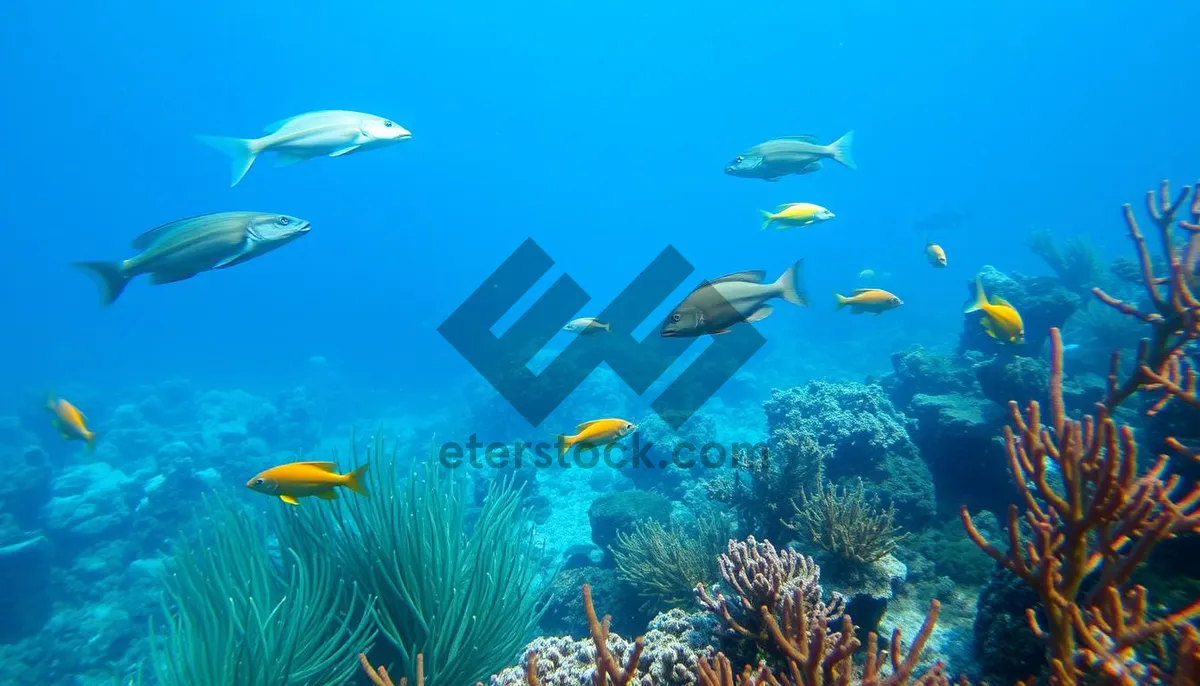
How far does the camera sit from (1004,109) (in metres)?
105

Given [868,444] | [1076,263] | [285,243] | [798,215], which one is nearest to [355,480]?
[285,243]

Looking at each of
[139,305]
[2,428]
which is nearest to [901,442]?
[2,428]

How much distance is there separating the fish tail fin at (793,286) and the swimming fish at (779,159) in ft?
7.42

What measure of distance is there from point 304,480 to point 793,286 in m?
3.73

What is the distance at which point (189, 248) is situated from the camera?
10.5ft

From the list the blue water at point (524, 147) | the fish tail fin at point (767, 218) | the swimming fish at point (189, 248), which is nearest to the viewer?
the swimming fish at point (189, 248)

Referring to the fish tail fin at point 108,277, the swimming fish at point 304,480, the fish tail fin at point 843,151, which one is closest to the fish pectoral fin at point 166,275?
the fish tail fin at point 108,277

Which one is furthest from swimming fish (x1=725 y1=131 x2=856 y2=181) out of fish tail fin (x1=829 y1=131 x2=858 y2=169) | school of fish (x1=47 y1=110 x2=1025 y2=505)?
school of fish (x1=47 y1=110 x2=1025 y2=505)

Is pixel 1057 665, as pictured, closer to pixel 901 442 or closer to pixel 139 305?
pixel 901 442

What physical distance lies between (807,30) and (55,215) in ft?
480

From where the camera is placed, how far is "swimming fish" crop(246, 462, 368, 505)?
Answer: 3.54 metres

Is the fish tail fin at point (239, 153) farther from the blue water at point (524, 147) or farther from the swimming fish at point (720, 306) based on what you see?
the blue water at point (524, 147)

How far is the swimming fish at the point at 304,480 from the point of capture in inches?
139

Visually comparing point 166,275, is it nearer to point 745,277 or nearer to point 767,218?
point 745,277
